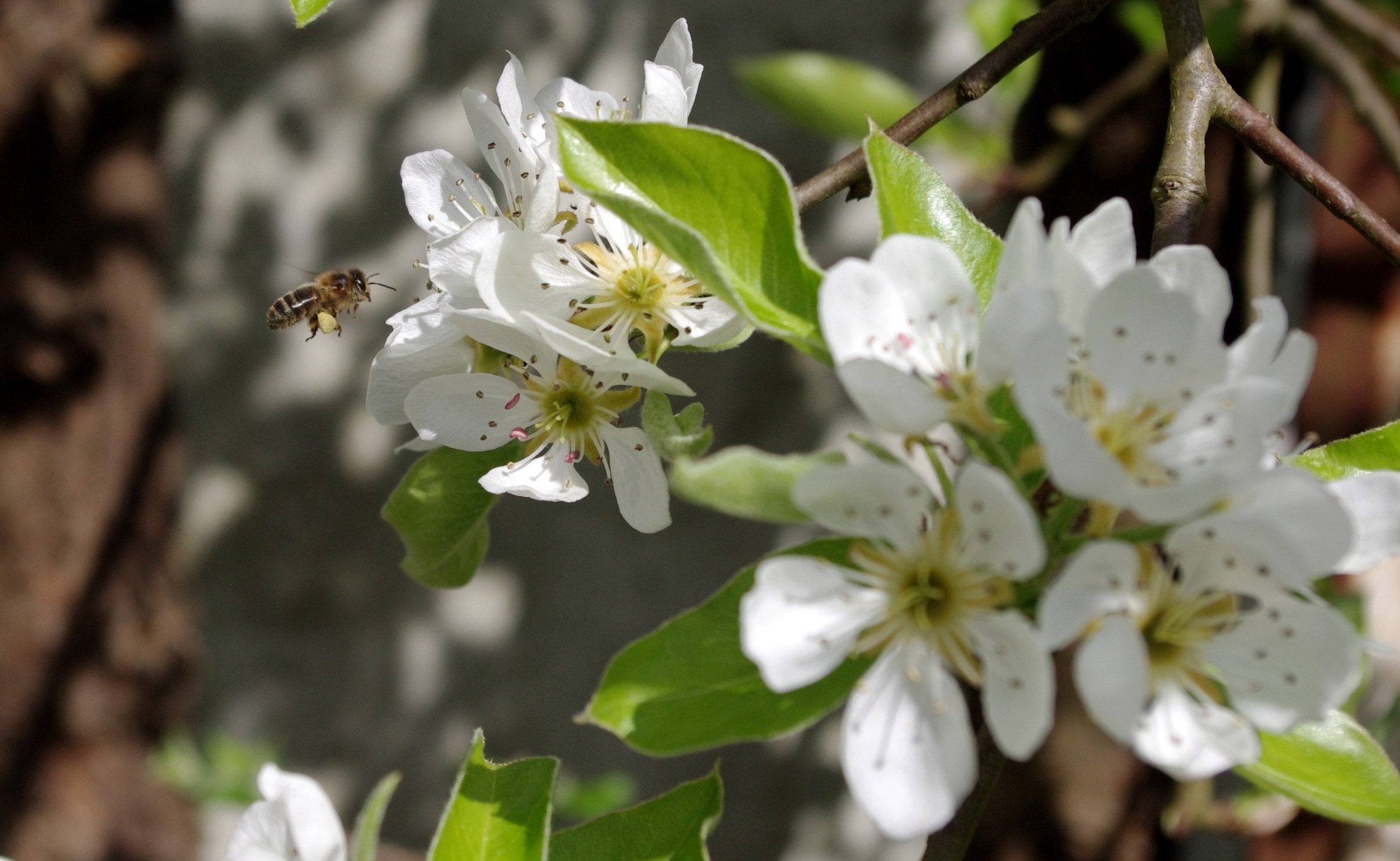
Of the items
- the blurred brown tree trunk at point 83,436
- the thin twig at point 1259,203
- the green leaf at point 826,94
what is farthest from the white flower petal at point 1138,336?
the blurred brown tree trunk at point 83,436

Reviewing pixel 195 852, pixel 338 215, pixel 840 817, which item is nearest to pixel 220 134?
pixel 338 215

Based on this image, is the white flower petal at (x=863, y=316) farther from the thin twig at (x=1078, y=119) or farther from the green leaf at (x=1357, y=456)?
the thin twig at (x=1078, y=119)

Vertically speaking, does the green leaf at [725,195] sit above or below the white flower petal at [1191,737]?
above

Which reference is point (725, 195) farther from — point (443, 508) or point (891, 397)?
point (443, 508)

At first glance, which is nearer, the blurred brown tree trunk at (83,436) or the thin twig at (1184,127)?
the thin twig at (1184,127)

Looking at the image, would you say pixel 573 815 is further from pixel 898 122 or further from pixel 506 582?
pixel 898 122

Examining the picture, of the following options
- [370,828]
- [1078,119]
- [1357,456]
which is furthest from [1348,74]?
[370,828]

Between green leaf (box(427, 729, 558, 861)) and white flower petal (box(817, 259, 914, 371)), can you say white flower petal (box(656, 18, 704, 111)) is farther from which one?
green leaf (box(427, 729, 558, 861))
